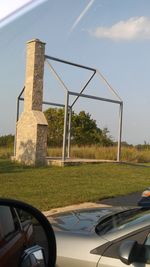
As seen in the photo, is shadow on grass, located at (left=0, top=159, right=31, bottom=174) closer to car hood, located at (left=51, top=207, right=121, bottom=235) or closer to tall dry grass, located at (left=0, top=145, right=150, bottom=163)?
tall dry grass, located at (left=0, top=145, right=150, bottom=163)

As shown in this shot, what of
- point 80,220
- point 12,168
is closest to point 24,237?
point 80,220

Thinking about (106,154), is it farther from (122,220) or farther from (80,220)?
(122,220)

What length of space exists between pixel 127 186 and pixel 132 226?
1173cm

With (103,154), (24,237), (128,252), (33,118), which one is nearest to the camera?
(24,237)

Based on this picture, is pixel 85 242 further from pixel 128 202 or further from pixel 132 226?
pixel 128 202

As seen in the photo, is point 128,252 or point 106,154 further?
point 106,154

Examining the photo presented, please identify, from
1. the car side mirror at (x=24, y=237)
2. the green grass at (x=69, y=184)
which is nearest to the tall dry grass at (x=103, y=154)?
the green grass at (x=69, y=184)

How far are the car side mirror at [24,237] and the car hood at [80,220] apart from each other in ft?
6.03

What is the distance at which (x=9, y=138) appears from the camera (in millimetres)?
49625

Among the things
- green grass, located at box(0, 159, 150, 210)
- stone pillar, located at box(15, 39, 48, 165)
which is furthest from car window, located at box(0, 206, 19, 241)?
stone pillar, located at box(15, 39, 48, 165)

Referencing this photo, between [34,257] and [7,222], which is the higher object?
[7,222]

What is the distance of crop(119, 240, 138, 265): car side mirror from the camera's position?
3855 millimetres

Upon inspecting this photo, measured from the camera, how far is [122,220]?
480cm

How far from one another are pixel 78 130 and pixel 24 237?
39190 mm
